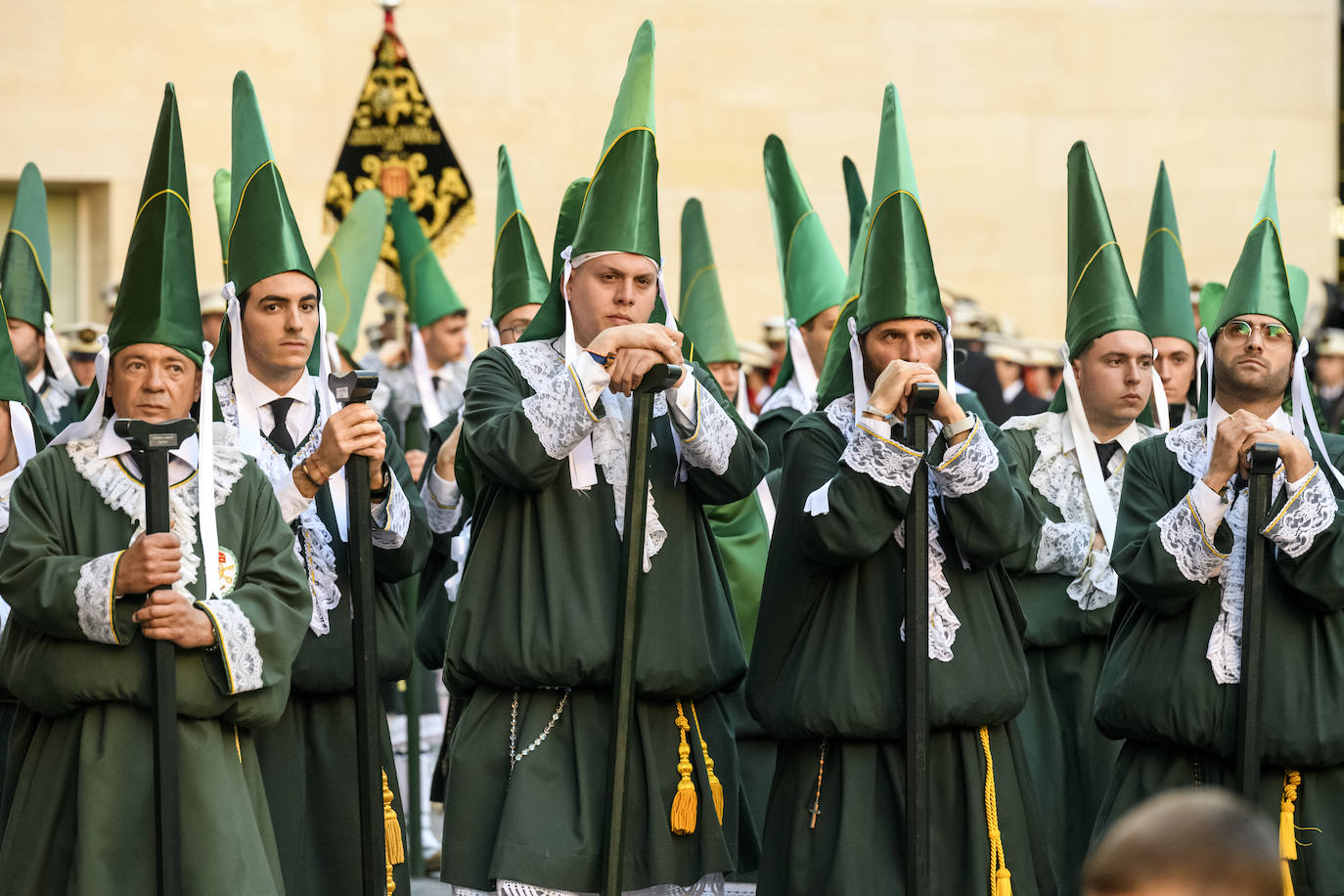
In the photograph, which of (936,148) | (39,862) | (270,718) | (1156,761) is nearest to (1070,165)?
(1156,761)

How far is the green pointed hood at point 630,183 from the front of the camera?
5.15 metres

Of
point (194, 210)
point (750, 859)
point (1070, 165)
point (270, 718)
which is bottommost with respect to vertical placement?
point (750, 859)

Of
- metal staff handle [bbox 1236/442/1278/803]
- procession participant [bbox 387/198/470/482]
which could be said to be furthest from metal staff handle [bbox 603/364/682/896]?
procession participant [bbox 387/198/470/482]

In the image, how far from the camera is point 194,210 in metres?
13.9

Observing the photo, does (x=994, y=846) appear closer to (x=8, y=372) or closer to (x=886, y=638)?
(x=886, y=638)

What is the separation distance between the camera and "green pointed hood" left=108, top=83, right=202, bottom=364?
4.95 metres

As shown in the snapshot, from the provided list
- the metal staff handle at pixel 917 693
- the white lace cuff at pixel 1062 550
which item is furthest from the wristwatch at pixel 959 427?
the white lace cuff at pixel 1062 550

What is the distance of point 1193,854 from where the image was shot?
86.4 inches

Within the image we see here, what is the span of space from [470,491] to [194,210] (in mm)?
9175

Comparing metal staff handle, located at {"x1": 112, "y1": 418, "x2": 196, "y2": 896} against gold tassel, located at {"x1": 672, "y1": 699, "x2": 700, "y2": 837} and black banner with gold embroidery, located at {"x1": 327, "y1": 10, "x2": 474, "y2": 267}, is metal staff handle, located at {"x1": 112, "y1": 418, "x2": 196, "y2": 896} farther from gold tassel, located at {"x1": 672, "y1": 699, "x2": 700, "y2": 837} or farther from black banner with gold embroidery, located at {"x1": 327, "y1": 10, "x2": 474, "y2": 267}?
black banner with gold embroidery, located at {"x1": 327, "y1": 10, "x2": 474, "y2": 267}

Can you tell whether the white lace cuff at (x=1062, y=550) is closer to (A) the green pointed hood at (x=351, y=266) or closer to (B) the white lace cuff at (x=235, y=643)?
(B) the white lace cuff at (x=235, y=643)

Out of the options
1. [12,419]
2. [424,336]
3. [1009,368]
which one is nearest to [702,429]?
[12,419]

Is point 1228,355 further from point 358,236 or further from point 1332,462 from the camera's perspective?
point 358,236

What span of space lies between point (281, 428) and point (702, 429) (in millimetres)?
1385
